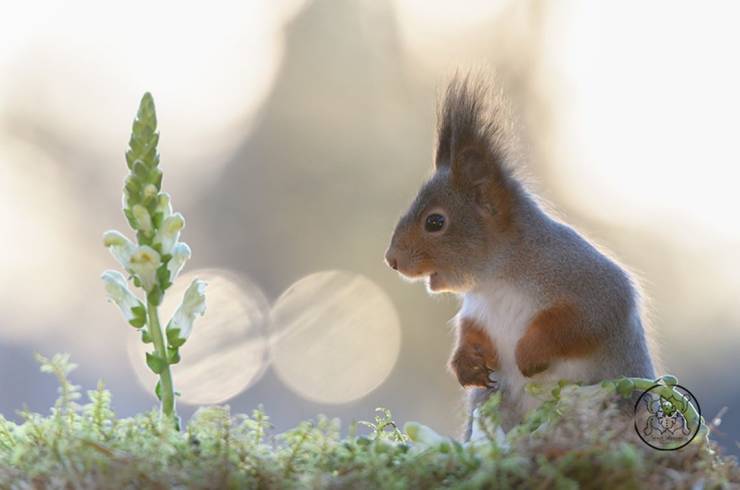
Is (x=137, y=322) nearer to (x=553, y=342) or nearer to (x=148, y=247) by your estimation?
(x=148, y=247)

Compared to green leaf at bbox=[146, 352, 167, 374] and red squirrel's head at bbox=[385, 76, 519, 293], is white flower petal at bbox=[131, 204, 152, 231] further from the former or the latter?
red squirrel's head at bbox=[385, 76, 519, 293]

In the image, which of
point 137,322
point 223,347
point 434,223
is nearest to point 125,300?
point 137,322

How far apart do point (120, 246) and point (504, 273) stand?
85 cm

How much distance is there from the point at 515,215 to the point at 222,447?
3.54ft

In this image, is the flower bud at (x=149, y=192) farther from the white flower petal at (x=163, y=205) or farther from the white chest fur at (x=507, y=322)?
the white chest fur at (x=507, y=322)

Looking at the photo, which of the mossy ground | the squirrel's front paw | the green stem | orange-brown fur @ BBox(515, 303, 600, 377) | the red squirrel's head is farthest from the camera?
the red squirrel's head

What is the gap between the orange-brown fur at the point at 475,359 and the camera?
1.94 m

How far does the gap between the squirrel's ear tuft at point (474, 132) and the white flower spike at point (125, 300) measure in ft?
2.99

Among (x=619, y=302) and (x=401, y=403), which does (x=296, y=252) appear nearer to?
(x=401, y=403)

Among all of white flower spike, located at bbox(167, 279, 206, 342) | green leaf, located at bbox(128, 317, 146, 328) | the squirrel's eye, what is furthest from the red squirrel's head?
green leaf, located at bbox(128, 317, 146, 328)

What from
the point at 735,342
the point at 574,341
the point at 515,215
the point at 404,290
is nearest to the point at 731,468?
the point at 574,341

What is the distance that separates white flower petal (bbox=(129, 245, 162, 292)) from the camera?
1460mm

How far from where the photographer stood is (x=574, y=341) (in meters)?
1.80

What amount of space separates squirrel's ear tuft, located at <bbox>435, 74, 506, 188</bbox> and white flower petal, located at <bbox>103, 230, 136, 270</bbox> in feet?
2.97
